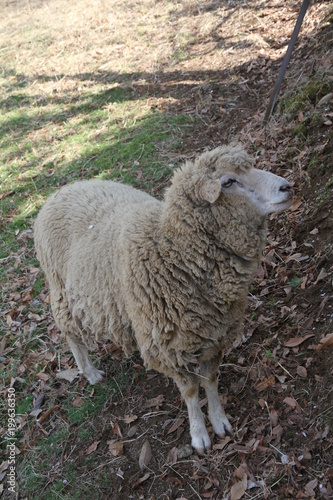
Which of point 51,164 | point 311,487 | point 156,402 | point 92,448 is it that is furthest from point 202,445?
point 51,164

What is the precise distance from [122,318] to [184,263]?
0.76m

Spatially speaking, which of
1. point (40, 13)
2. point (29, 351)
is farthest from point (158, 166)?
point (40, 13)

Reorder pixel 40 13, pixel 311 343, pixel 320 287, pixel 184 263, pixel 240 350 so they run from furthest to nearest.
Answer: pixel 40 13 < pixel 240 350 < pixel 320 287 < pixel 311 343 < pixel 184 263

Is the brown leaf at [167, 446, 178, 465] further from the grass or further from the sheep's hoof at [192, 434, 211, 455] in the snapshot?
the grass

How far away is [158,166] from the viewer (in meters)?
6.64

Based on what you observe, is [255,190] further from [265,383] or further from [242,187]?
[265,383]

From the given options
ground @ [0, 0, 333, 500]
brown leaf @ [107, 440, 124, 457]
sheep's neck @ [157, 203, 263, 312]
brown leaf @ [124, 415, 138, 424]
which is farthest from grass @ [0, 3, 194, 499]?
sheep's neck @ [157, 203, 263, 312]

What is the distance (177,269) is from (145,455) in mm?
1587

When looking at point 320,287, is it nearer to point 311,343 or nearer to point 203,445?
point 311,343

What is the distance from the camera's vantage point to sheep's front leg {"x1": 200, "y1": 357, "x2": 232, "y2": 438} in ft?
10.9

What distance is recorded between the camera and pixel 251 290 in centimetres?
429

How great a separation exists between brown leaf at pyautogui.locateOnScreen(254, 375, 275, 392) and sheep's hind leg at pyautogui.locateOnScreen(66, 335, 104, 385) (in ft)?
5.49

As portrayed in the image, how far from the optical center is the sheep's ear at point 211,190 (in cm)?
285

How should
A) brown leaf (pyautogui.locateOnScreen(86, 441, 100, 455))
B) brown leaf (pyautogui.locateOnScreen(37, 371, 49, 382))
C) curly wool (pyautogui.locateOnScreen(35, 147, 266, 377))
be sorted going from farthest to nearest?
brown leaf (pyautogui.locateOnScreen(37, 371, 49, 382)), brown leaf (pyautogui.locateOnScreen(86, 441, 100, 455)), curly wool (pyautogui.locateOnScreen(35, 147, 266, 377))
